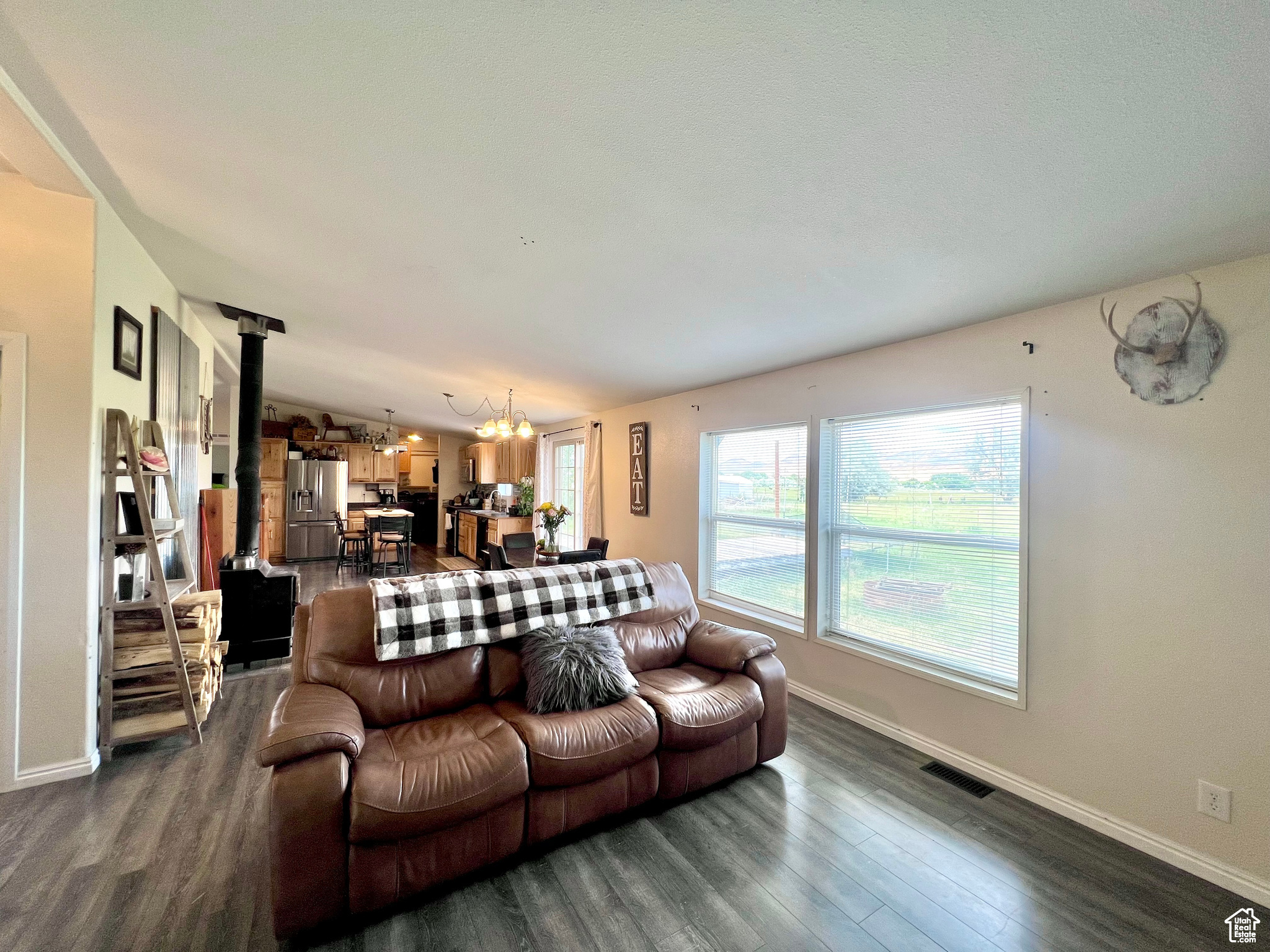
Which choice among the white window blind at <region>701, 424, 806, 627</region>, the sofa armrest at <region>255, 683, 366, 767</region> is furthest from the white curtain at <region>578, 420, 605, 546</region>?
the sofa armrest at <region>255, 683, 366, 767</region>

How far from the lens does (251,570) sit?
388 centimetres

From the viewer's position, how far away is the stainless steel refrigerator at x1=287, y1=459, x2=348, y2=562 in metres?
8.39

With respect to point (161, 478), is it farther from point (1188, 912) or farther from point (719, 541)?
point (1188, 912)

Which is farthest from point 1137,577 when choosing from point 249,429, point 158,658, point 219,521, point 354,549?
point 354,549

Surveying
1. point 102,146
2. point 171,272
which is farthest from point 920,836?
point 171,272

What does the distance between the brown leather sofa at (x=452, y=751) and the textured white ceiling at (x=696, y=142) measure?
5.75ft

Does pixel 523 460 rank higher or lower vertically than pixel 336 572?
higher

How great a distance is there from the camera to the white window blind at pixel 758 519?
11.8 feet

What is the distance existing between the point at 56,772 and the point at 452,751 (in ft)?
6.81

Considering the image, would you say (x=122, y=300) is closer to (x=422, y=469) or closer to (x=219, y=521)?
(x=219, y=521)

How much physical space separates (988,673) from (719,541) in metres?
2.15

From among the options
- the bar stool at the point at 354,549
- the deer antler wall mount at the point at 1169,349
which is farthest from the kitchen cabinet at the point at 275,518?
the deer antler wall mount at the point at 1169,349

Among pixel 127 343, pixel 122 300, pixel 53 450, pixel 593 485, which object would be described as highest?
pixel 122 300

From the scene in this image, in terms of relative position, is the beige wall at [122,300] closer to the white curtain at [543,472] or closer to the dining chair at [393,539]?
the dining chair at [393,539]
